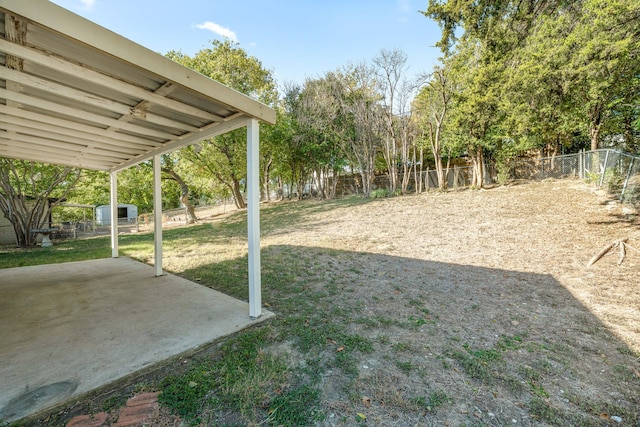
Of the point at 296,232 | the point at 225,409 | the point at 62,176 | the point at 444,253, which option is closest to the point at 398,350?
the point at 225,409

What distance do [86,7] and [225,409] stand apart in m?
5.62

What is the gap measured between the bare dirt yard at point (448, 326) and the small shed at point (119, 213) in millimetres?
20134

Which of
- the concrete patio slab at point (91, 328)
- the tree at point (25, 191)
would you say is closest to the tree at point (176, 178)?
the tree at point (25, 191)

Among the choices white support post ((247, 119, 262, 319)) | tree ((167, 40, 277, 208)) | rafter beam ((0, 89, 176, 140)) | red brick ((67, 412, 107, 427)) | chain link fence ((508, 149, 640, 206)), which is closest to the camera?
red brick ((67, 412, 107, 427))

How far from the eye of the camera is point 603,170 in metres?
8.12

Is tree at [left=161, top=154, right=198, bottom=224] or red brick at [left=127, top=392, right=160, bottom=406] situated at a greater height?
tree at [left=161, top=154, right=198, bottom=224]

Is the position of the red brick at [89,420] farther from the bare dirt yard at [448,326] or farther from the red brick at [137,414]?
the bare dirt yard at [448,326]

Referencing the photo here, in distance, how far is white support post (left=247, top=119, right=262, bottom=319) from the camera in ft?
9.39

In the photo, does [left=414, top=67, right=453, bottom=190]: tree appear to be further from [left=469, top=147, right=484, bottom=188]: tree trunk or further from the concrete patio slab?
the concrete patio slab

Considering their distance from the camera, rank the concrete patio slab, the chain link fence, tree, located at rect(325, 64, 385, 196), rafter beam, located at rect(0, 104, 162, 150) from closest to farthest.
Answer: the concrete patio slab < rafter beam, located at rect(0, 104, 162, 150) < the chain link fence < tree, located at rect(325, 64, 385, 196)

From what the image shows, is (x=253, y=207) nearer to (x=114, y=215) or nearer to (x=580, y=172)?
(x=114, y=215)

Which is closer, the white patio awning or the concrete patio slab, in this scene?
the white patio awning

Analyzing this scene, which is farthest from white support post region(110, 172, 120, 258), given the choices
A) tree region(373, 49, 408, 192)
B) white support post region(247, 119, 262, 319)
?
tree region(373, 49, 408, 192)

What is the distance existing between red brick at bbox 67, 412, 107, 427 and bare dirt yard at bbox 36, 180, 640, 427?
36cm
